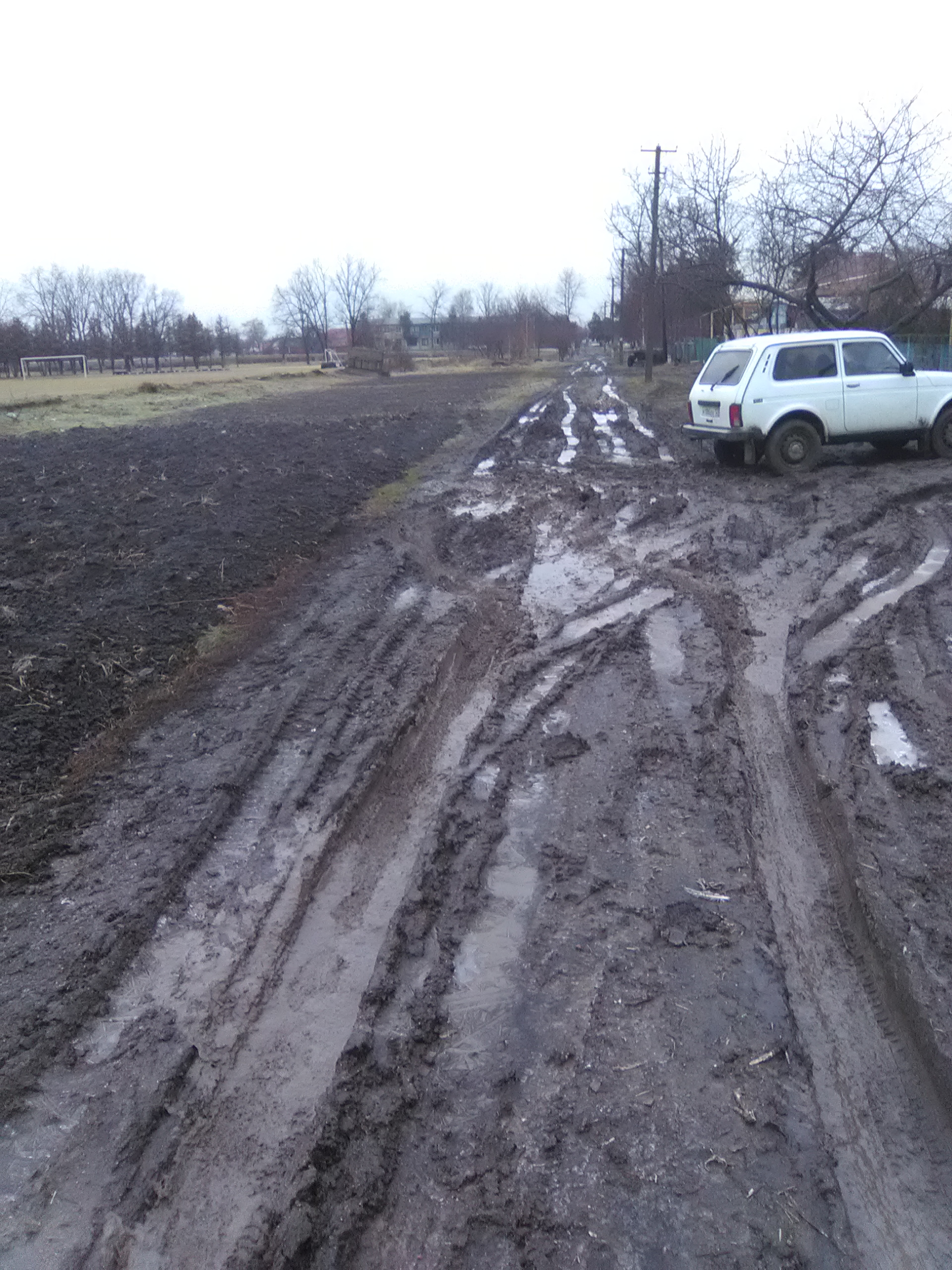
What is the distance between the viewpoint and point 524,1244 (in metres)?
2.55

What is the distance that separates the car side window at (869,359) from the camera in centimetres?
1469

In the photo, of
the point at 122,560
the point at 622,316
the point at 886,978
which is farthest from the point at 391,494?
the point at 622,316

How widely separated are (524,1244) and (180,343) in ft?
369

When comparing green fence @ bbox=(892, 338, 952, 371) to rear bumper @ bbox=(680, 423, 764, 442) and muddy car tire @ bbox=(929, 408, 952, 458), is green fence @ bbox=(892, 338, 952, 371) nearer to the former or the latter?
muddy car tire @ bbox=(929, 408, 952, 458)

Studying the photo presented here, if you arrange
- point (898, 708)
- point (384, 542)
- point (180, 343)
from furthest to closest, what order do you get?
point (180, 343), point (384, 542), point (898, 708)

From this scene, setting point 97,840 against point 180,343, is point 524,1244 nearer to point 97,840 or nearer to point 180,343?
point 97,840

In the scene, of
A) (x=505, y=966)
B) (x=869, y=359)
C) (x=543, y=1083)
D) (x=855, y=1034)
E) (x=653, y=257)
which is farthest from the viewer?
(x=653, y=257)

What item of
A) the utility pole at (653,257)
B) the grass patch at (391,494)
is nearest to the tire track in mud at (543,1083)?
the grass patch at (391,494)

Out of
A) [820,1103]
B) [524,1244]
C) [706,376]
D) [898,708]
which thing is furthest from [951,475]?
[524,1244]

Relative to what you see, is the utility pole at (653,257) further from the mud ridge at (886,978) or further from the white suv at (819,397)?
the mud ridge at (886,978)

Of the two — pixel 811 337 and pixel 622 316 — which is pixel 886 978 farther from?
pixel 622 316

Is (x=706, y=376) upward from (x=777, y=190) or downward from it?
downward

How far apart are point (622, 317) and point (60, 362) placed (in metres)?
48.2

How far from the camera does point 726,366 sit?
15414mm
